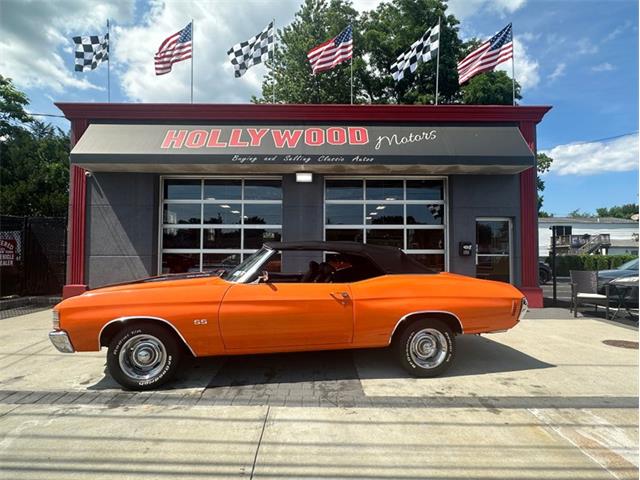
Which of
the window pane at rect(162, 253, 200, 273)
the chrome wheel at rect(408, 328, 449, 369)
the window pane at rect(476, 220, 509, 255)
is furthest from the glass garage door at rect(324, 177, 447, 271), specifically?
the chrome wheel at rect(408, 328, 449, 369)

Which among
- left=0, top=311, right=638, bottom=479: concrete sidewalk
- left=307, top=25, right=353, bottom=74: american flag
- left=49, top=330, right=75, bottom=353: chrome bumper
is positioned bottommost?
left=0, top=311, right=638, bottom=479: concrete sidewalk

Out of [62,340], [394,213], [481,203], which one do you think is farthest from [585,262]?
[62,340]

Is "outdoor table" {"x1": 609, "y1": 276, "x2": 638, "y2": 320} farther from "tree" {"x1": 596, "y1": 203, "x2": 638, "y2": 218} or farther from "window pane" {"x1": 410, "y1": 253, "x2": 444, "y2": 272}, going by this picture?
"tree" {"x1": 596, "y1": 203, "x2": 638, "y2": 218}

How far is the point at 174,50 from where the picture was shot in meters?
10.6

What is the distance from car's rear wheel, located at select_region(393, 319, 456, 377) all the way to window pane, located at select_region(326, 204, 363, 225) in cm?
556

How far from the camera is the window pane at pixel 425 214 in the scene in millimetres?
9969

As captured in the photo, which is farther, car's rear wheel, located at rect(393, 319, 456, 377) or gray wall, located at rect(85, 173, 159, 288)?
gray wall, located at rect(85, 173, 159, 288)

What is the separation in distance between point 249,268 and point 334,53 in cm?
913

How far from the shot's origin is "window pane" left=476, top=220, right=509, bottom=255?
9.75 m

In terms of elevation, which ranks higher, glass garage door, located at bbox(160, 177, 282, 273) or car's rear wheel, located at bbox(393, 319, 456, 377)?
glass garage door, located at bbox(160, 177, 282, 273)

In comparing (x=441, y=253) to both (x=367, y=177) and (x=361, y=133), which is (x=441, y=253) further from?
(x=361, y=133)

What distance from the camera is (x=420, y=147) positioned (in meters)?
8.80

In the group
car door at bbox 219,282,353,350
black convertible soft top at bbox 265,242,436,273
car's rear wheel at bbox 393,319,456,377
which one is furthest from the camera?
black convertible soft top at bbox 265,242,436,273

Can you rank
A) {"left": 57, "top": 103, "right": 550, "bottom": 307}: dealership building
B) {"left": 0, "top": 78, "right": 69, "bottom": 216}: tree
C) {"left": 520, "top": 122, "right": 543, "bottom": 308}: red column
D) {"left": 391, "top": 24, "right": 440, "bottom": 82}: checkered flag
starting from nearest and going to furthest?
{"left": 57, "top": 103, "right": 550, "bottom": 307}: dealership building, {"left": 520, "top": 122, "right": 543, "bottom": 308}: red column, {"left": 391, "top": 24, "right": 440, "bottom": 82}: checkered flag, {"left": 0, "top": 78, "right": 69, "bottom": 216}: tree
